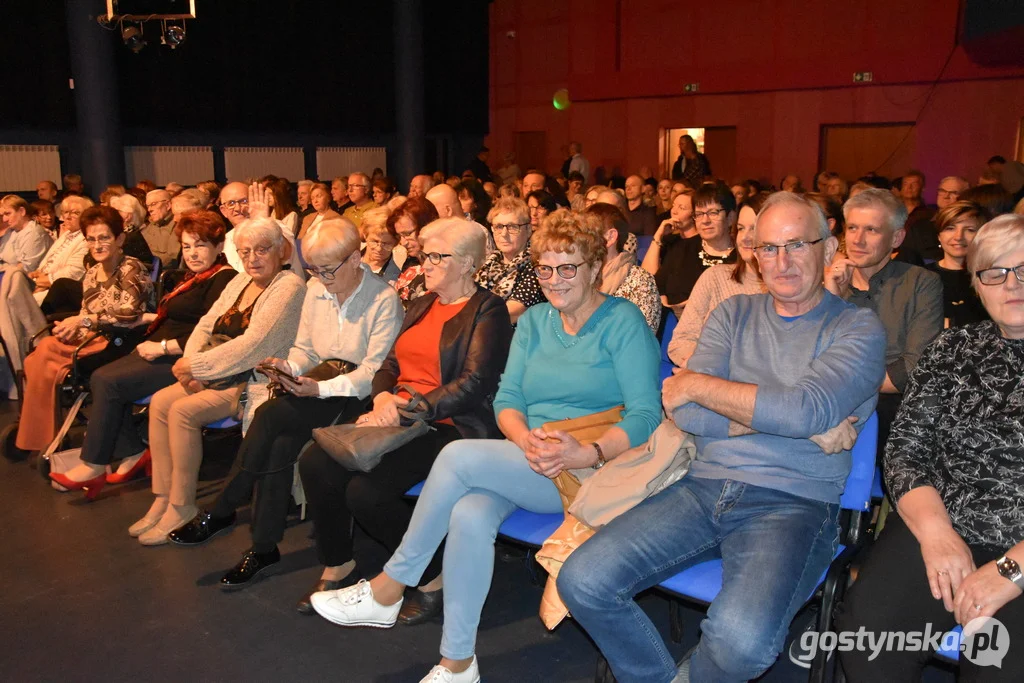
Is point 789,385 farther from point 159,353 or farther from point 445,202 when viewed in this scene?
point 445,202

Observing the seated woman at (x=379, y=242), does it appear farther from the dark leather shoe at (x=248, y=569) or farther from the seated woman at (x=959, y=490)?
the seated woman at (x=959, y=490)

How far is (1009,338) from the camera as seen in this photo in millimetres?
2170

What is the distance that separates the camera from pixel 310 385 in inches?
128

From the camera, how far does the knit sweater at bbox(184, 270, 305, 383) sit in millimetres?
3586

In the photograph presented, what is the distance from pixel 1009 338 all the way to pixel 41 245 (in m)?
6.34

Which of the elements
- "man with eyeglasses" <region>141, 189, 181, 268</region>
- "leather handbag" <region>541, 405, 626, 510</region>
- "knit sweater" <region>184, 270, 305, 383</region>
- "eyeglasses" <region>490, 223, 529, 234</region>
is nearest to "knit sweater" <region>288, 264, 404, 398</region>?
"knit sweater" <region>184, 270, 305, 383</region>

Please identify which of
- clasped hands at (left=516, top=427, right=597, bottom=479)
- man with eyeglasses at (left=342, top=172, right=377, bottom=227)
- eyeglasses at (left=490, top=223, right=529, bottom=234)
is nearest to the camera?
clasped hands at (left=516, top=427, right=597, bottom=479)

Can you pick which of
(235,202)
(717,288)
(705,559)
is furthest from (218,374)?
(705,559)

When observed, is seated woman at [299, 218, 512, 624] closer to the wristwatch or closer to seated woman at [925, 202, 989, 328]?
the wristwatch

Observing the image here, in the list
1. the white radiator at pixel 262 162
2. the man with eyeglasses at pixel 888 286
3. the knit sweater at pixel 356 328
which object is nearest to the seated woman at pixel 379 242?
the knit sweater at pixel 356 328

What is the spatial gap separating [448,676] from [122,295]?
2.84 meters

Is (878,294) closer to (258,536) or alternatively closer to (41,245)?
(258,536)

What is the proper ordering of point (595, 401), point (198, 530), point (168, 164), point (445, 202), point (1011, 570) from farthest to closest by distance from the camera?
point (168, 164)
point (445, 202)
point (198, 530)
point (595, 401)
point (1011, 570)

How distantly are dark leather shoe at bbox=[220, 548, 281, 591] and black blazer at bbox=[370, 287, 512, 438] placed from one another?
0.94 metres
